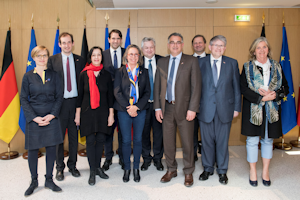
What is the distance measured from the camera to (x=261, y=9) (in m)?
4.37

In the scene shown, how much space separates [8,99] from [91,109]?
2.04 metres

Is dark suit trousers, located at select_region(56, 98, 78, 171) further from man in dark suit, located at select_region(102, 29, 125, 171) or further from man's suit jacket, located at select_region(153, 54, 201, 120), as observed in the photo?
man's suit jacket, located at select_region(153, 54, 201, 120)

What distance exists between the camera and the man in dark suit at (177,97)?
270cm

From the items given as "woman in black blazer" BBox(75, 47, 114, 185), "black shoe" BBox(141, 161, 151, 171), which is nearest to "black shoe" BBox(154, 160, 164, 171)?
"black shoe" BBox(141, 161, 151, 171)

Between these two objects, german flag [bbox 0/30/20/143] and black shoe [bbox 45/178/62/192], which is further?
german flag [bbox 0/30/20/143]

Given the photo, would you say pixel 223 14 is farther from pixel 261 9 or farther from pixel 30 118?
pixel 30 118

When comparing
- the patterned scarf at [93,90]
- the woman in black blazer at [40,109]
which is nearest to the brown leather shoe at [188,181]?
the patterned scarf at [93,90]

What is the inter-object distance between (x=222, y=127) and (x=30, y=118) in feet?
7.44

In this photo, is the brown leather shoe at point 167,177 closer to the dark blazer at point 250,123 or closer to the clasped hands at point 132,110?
the clasped hands at point 132,110

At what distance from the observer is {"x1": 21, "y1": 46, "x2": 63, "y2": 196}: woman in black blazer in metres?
2.52

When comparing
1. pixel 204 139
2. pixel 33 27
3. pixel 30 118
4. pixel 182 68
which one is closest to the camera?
pixel 30 118

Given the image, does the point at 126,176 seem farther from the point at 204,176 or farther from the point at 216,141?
the point at 216,141

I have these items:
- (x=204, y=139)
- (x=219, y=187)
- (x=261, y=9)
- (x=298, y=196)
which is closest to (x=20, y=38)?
(x=204, y=139)

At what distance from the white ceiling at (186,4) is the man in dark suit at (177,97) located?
5.06 ft
